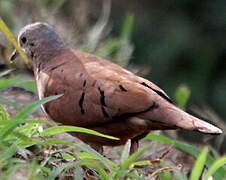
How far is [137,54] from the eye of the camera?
8.88 metres

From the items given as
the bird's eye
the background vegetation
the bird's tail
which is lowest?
the background vegetation

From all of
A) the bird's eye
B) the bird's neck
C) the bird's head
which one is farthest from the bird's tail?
the bird's eye

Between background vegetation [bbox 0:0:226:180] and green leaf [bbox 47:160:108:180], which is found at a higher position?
green leaf [bbox 47:160:108:180]

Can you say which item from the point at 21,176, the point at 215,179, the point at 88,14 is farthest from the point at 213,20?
the point at 21,176

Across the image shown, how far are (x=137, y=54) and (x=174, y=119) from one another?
14.3 ft

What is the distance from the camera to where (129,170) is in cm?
411

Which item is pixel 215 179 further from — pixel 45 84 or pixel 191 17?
pixel 191 17

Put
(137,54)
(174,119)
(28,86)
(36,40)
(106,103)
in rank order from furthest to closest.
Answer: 1. (137,54)
2. (36,40)
3. (28,86)
4. (106,103)
5. (174,119)

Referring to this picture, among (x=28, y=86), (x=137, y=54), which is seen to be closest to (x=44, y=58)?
(x=28, y=86)

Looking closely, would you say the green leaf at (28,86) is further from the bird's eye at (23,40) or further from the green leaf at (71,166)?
the green leaf at (71,166)

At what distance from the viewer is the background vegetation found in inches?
159

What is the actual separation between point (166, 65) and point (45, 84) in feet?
12.8

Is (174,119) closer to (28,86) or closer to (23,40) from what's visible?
(28,86)

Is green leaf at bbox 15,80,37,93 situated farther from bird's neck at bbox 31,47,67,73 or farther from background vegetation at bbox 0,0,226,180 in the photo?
bird's neck at bbox 31,47,67,73
